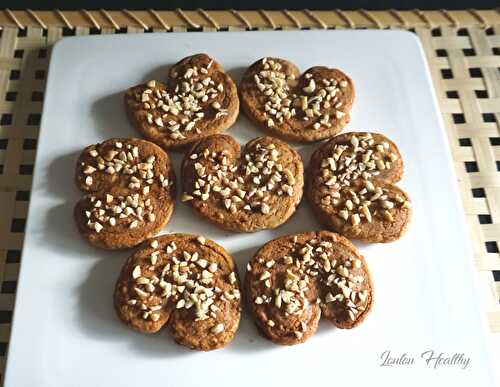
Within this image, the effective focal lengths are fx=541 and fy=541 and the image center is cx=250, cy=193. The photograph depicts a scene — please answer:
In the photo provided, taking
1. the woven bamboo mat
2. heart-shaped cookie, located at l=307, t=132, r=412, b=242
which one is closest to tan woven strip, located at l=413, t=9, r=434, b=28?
the woven bamboo mat

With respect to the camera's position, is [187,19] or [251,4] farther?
[251,4]

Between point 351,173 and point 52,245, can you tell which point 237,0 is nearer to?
point 351,173

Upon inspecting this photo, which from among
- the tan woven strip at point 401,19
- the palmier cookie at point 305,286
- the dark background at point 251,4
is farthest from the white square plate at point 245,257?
the dark background at point 251,4

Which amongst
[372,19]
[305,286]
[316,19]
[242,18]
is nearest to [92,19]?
[242,18]

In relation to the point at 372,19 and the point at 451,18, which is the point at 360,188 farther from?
the point at 451,18

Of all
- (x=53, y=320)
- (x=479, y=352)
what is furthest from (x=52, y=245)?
(x=479, y=352)

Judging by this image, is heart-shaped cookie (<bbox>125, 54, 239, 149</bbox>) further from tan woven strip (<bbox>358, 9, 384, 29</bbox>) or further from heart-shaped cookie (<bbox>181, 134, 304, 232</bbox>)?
tan woven strip (<bbox>358, 9, 384, 29</bbox>)
